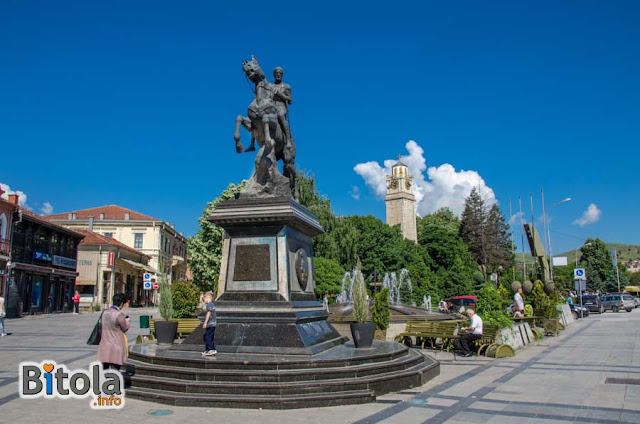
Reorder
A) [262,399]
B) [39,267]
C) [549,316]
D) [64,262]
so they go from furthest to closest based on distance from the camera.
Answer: [64,262] < [39,267] < [549,316] < [262,399]

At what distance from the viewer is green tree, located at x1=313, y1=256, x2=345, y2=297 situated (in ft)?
127

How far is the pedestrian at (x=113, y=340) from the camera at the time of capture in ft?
22.3

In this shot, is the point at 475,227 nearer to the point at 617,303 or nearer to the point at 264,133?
the point at 617,303

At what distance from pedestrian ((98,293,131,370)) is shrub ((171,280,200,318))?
35.1 ft

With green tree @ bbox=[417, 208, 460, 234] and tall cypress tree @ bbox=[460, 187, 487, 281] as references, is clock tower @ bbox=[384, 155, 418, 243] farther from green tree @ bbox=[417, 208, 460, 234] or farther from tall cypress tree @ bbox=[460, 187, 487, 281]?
tall cypress tree @ bbox=[460, 187, 487, 281]

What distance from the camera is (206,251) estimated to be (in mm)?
39781

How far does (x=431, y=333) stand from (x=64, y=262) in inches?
1373

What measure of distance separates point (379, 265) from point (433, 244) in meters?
11.6

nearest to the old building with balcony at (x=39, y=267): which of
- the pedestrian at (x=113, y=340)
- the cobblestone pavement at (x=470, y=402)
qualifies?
the cobblestone pavement at (x=470, y=402)

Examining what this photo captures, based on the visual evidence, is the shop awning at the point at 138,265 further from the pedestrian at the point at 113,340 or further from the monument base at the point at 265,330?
the pedestrian at the point at 113,340

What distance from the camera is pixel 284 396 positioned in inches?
282

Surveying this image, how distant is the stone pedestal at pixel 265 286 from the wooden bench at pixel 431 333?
4298mm
